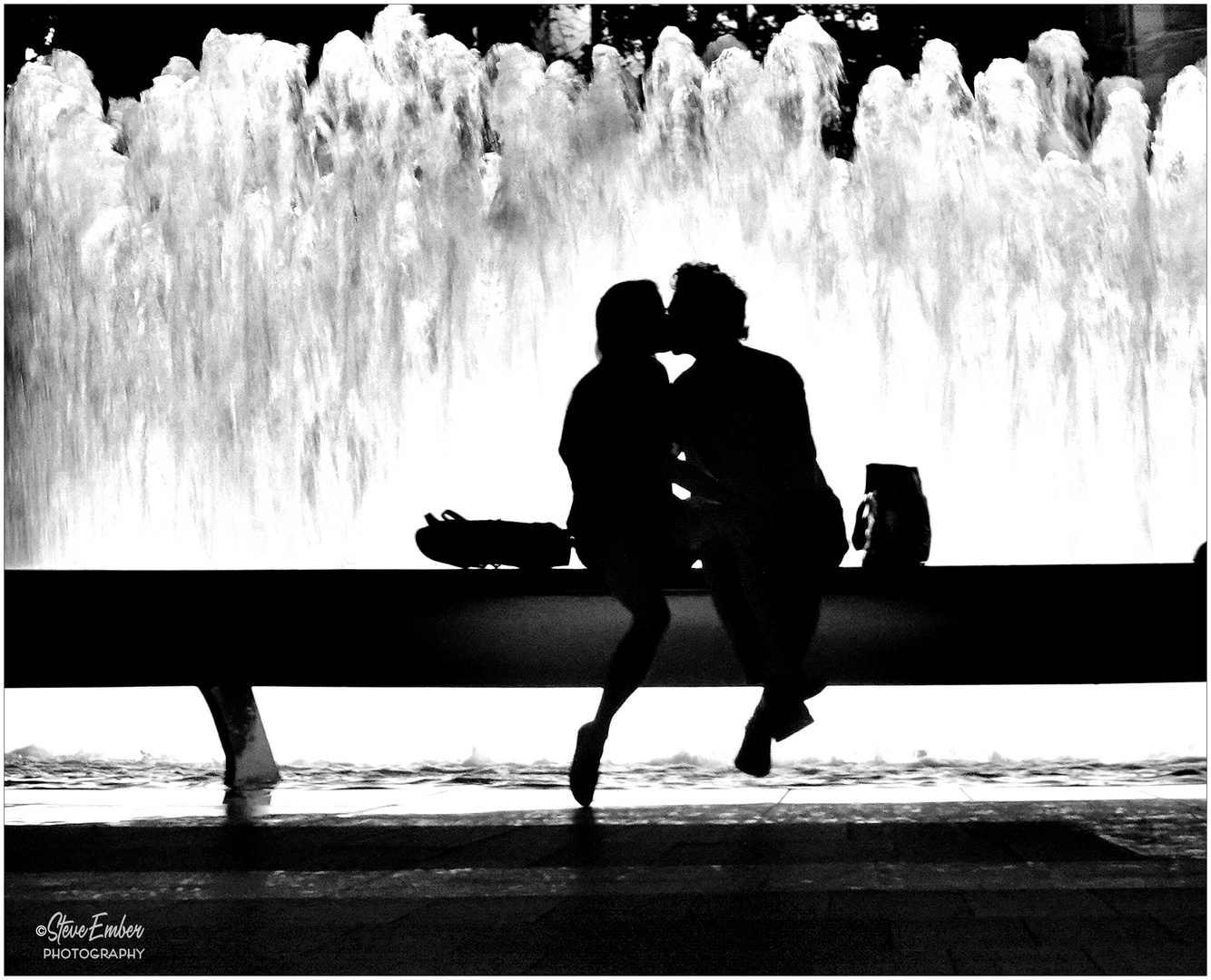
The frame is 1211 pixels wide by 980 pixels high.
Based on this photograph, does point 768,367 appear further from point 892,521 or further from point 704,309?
point 892,521

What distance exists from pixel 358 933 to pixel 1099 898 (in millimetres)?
1283

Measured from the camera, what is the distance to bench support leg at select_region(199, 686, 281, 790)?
495 centimetres

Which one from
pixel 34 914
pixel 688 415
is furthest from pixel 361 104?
A: pixel 34 914

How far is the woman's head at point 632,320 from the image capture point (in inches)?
194

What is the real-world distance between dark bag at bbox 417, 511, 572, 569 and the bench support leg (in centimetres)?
75

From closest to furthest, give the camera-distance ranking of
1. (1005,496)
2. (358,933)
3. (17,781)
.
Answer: (358,933) → (17,781) → (1005,496)

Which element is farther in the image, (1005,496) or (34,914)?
(1005,496)

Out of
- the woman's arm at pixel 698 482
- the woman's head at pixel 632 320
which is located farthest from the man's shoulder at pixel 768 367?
the woman's arm at pixel 698 482

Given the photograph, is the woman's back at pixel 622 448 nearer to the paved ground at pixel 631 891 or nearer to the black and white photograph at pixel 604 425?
the black and white photograph at pixel 604 425

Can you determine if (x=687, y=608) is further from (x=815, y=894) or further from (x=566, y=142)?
(x=566, y=142)

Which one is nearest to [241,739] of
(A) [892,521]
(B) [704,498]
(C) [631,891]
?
(B) [704,498]

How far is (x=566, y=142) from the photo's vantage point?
6043mm

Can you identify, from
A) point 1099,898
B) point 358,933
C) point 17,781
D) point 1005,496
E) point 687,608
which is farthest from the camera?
point 1005,496

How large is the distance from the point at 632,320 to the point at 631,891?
2503 millimetres
